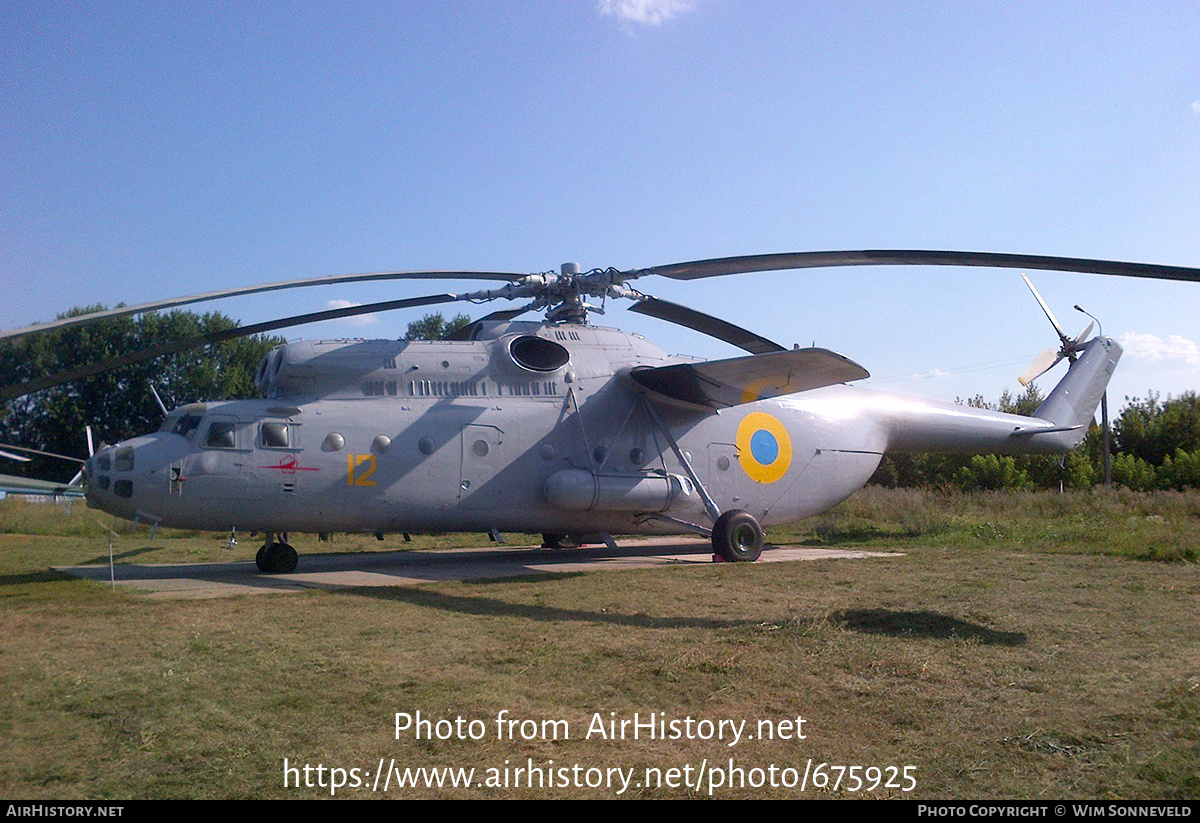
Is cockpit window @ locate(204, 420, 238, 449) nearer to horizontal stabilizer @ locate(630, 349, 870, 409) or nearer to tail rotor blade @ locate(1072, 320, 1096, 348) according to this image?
horizontal stabilizer @ locate(630, 349, 870, 409)

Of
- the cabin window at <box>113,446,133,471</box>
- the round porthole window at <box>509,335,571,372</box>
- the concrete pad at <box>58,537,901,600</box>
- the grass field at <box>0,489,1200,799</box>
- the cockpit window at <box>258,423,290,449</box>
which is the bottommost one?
the concrete pad at <box>58,537,901,600</box>

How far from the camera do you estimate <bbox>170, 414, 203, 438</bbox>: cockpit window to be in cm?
1125

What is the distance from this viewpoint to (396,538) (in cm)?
2058

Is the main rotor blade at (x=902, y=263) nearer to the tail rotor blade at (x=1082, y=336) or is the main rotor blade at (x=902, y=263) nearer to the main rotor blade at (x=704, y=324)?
the main rotor blade at (x=704, y=324)

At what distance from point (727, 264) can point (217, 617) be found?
22.9 feet

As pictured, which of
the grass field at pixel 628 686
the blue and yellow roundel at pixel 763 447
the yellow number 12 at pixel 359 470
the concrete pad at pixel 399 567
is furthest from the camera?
the blue and yellow roundel at pixel 763 447

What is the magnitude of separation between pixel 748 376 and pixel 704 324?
151cm

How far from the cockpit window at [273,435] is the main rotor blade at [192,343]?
129cm

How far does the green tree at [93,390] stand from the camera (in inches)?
1677

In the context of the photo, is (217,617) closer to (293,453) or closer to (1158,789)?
(293,453)

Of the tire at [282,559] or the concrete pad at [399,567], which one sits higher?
the tire at [282,559]

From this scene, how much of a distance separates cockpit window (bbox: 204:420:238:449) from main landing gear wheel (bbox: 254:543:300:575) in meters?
1.69

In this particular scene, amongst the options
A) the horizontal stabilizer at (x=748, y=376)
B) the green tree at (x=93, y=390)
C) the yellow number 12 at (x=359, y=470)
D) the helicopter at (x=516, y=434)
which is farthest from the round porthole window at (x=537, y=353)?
the green tree at (x=93, y=390)

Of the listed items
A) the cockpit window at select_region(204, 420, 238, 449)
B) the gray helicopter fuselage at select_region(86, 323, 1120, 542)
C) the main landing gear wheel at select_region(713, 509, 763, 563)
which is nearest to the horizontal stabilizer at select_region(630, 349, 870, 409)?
the gray helicopter fuselage at select_region(86, 323, 1120, 542)
